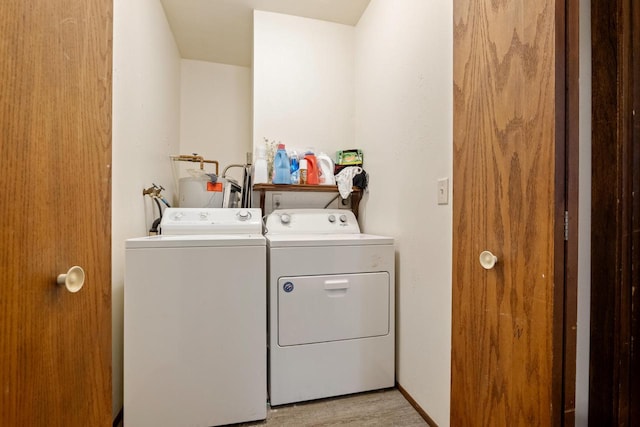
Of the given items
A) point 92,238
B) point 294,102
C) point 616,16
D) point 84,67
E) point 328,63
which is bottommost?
point 92,238

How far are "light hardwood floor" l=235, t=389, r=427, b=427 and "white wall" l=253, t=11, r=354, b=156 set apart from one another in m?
1.77

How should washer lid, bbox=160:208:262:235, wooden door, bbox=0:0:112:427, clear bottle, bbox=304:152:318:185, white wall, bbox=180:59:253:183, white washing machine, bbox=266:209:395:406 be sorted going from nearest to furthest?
wooden door, bbox=0:0:112:427, white washing machine, bbox=266:209:395:406, washer lid, bbox=160:208:262:235, clear bottle, bbox=304:152:318:185, white wall, bbox=180:59:253:183

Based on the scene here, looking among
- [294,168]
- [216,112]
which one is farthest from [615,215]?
[216,112]

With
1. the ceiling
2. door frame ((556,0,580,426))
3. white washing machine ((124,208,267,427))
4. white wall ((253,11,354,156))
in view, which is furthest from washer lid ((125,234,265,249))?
the ceiling

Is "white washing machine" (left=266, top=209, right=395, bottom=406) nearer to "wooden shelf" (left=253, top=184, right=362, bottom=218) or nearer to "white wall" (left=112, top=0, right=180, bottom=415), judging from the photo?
"wooden shelf" (left=253, top=184, right=362, bottom=218)

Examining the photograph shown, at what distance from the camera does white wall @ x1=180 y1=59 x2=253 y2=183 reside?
292cm

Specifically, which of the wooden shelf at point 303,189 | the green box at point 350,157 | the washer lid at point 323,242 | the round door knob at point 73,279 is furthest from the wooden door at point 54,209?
the green box at point 350,157

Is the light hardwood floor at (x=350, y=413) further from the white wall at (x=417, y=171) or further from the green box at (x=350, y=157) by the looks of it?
the green box at (x=350, y=157)

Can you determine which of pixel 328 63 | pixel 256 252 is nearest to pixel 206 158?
pixel 328 63

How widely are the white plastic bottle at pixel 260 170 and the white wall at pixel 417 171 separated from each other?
32.2 inches

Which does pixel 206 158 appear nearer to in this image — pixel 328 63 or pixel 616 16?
pixel 328 63

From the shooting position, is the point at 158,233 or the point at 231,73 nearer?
the point at 158,233

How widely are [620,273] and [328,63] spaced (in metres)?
2.31

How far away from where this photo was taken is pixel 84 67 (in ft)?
1.91
